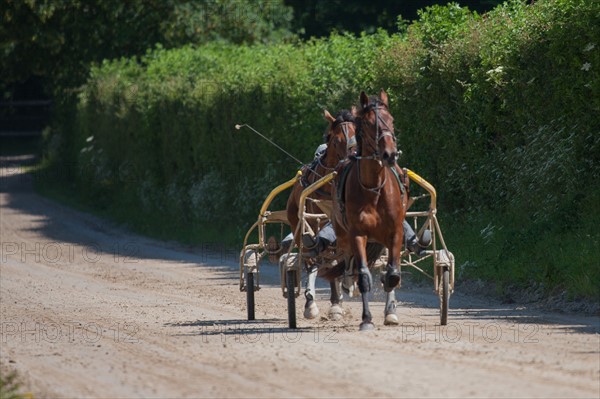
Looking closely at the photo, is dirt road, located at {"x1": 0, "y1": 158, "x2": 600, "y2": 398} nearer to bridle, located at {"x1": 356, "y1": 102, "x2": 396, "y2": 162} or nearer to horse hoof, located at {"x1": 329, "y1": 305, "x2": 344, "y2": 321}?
horse hoof, located at {"x1": 329, "y1": 305, "x2": 344, "y2": 321}

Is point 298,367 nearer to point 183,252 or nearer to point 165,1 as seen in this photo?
point 183,252

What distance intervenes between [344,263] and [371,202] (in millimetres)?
837

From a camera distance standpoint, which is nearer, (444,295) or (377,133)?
(377,133)

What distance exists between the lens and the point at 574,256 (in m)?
13.3

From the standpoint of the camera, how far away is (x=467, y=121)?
1647cm

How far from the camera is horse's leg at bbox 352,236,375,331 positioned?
1058cm

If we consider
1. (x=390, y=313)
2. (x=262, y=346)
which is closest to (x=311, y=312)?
(x=390, y=313)

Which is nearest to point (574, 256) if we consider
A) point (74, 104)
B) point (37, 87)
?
point (74, 104)

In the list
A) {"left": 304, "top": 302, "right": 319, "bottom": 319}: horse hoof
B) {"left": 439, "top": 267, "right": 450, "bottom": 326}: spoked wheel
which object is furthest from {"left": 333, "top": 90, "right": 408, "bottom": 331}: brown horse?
{"left": 304, "top": 302, "right": 319, "bottom": 319}: horse hoof

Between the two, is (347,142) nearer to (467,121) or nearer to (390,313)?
(390,313)

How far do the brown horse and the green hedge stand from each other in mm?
2905

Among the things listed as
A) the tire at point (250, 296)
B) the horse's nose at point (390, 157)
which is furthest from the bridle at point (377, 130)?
the tire at point (250, 296)

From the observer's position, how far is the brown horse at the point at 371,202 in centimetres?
1063

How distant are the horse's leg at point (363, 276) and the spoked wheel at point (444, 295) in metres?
0.78
